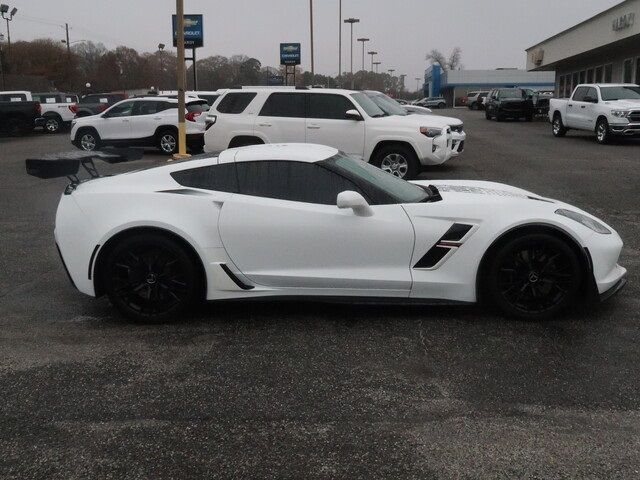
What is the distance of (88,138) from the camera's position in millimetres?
19125

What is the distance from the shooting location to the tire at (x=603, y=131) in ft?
65.6

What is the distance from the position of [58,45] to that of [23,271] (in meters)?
86.6

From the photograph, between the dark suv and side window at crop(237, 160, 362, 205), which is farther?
the dark suv

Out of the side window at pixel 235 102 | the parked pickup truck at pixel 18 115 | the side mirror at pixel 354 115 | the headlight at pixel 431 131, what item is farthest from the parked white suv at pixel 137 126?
the parked pickup truck at pixel 18 115

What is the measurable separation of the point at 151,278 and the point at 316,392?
178cm

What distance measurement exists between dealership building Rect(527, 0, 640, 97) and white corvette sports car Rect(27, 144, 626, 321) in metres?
24.3

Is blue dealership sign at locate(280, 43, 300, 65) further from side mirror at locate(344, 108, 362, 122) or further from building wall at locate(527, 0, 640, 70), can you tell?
side mirror at locate(344, 108, 362, 122)

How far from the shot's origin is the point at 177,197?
4914mm

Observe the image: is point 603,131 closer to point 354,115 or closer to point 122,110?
point 354,115

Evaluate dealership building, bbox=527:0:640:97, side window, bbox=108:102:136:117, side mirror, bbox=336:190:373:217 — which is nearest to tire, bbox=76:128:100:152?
side window, bbox=108:102:136:117

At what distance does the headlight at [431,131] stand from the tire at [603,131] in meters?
10.2

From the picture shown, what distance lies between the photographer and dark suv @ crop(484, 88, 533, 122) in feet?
111

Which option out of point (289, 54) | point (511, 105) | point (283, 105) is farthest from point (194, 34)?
point (283, 105)

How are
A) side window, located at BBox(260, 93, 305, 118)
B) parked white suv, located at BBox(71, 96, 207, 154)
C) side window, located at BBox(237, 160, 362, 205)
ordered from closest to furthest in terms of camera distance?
side window, located at BBox(237, 160, 362, 205) → side window, located at BBox(260, 93, 305, 118) → parked white suv, located at BBox(71, 96, 207, 154)
